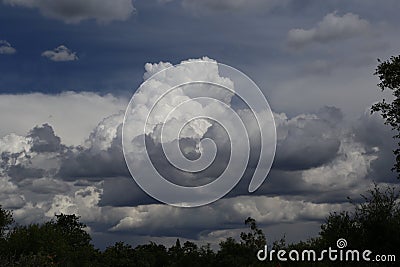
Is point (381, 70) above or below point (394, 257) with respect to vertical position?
above

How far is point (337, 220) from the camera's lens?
4781cm

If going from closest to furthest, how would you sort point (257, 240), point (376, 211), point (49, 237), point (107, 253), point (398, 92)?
point (398, 92) < point (376, 211) < point (49, 237) < point (257, 240) < point (107, 253)

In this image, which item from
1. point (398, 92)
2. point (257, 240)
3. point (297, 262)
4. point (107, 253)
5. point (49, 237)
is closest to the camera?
point (398, 92)

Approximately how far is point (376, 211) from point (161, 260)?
68890 mm

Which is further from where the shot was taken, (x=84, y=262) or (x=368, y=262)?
(x=84, y=262)

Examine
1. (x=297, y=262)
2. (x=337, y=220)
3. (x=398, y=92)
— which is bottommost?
(x=297, y=262)

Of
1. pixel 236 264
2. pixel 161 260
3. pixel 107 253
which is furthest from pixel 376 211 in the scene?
pixel 161 260

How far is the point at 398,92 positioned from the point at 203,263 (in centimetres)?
5304

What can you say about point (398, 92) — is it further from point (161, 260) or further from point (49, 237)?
point (161, 260)

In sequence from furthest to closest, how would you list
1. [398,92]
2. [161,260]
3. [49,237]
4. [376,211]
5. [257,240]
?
1. [161,260]
2. [257,240]
3. [49,237]
4. [376,211]
5. [398,92]

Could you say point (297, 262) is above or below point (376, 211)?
below

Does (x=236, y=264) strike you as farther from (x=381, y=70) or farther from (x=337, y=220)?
(x=381, y=70)

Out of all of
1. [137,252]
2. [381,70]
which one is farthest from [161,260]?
[381,70]

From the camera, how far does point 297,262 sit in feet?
139
